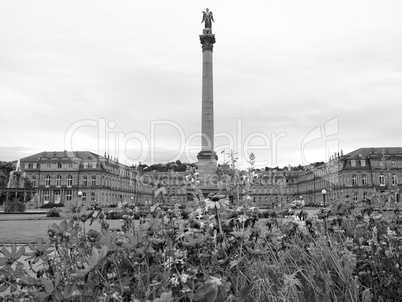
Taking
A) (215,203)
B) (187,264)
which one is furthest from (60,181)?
(187,264)

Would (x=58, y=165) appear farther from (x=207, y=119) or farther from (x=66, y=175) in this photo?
(x=207, y=119)

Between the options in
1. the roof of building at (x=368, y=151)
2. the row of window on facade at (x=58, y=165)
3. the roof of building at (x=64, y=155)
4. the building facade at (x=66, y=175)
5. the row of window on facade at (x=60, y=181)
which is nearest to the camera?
the roof of building at (x=368, y=151)

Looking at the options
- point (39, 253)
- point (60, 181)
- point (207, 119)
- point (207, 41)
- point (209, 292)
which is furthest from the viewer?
point (60, 181)

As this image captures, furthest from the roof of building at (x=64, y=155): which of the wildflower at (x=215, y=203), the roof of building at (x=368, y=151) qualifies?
the wildflower at (x=215, y=203)

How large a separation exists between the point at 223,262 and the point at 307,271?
5.53 ft

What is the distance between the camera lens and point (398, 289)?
11.8 feet

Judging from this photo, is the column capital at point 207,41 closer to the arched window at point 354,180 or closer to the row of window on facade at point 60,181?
the arched window at point 354,180

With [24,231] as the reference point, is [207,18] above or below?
above

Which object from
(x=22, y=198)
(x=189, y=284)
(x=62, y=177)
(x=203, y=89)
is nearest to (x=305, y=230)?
(x=189, y=284)

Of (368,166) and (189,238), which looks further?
(368,166)

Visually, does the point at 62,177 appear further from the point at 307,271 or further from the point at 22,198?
the point at 307,271

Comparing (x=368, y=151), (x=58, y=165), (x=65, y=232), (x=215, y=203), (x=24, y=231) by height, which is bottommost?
(x=24, y=231)

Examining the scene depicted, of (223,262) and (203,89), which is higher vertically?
(203,89)

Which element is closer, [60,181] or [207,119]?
[207,119]
